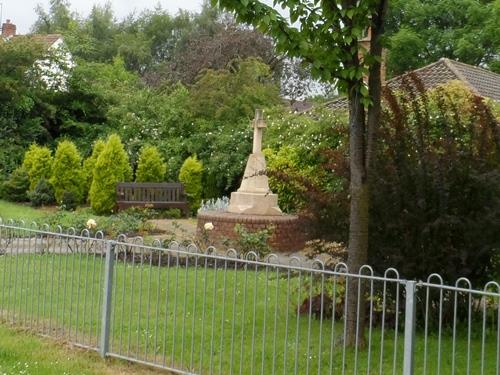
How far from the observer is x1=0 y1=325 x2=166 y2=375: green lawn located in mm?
7103

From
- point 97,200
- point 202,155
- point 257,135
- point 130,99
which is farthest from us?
point 130,99

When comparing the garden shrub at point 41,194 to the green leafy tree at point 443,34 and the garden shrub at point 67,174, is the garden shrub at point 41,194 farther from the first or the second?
the green leafy tree at point 443,34

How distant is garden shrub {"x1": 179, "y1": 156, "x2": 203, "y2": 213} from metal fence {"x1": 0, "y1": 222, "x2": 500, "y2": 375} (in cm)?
1383

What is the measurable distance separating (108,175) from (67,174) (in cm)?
186

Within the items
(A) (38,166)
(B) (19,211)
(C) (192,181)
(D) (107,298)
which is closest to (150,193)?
(C) (192,181)

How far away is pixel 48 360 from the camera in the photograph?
745 cm

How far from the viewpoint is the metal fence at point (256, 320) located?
6.88m

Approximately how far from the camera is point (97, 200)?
75.5 ft

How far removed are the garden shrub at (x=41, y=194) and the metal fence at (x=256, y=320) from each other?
1452cm

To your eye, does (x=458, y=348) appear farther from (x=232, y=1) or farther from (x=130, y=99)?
(x=130, y=99)

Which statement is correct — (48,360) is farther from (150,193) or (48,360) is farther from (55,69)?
(55,69)

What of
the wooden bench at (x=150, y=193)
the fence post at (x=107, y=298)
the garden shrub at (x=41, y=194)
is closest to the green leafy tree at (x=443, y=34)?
the wooden bench at (x=150, y=193)

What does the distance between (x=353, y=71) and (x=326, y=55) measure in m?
0.27

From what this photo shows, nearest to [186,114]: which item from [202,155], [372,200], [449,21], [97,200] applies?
[202,155]
